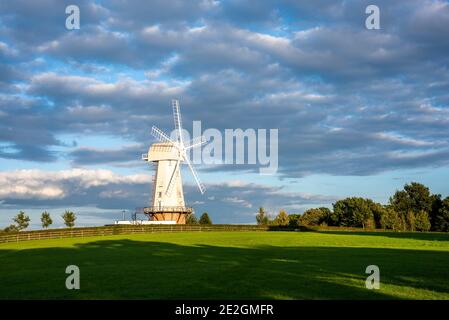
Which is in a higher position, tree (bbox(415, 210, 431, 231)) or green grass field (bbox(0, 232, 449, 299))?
green grass field (bbox(0, 232, 449, 299))

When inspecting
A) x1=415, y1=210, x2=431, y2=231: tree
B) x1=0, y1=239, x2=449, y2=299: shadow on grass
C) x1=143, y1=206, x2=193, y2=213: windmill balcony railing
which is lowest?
x1=415, y1=210, x2=431, y2=231: tree

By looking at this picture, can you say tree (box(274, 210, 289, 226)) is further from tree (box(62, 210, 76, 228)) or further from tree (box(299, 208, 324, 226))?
tree (box(62, 210, 76, 228))

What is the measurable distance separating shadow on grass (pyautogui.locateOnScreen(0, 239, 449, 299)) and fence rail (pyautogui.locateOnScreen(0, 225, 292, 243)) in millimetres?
35390

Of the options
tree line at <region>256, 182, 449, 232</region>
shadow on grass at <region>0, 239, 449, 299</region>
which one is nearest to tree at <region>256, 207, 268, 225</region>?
tree line at <region>256, 182, 449, 232</region>

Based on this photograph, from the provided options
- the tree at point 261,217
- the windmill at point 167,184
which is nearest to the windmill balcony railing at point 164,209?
the windmill at point 167,184

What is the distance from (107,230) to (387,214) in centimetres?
6228

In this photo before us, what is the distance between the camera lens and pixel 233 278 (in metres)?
19.4

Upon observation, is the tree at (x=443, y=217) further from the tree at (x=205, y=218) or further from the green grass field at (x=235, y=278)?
the green grass field at (x=235, y=278)

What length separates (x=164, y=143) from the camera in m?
83.8

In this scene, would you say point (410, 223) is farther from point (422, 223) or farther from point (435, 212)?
point (435, 212)

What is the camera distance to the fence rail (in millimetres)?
62037
